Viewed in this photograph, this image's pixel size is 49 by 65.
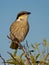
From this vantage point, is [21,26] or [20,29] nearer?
[20,29]

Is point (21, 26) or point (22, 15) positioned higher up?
point (22, 15)

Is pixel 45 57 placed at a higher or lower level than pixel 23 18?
lower

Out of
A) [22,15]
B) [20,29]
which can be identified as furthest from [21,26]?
[22,15]

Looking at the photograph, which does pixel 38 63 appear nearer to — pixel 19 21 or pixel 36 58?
pixel 36 58

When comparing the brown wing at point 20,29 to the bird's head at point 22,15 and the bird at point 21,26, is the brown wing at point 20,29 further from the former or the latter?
the bird's head at point 22,15

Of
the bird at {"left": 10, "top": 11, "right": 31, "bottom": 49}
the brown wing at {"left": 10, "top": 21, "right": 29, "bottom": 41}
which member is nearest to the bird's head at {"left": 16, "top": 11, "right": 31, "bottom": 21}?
the bird at {"left": 10, "top": 11, "right": 31, "bottom": 49}

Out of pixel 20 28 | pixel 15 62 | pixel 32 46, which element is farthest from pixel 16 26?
pixel 15 62

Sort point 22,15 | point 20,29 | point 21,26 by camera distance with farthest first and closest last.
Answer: point 21,26 → point 20,29 → point 22,15

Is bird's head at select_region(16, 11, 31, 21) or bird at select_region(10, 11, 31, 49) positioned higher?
bird's head at select_region(16, 11, 31, 21)

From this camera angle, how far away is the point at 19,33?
450 centimetres

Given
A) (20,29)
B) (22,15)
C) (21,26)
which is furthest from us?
(21,26)

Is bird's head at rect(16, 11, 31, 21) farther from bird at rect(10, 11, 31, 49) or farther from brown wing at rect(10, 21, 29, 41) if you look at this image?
brown wing at rect(10, 21, 29, 41)

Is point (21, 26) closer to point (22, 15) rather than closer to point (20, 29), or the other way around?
point (20, 29)

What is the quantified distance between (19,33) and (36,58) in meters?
3.02
